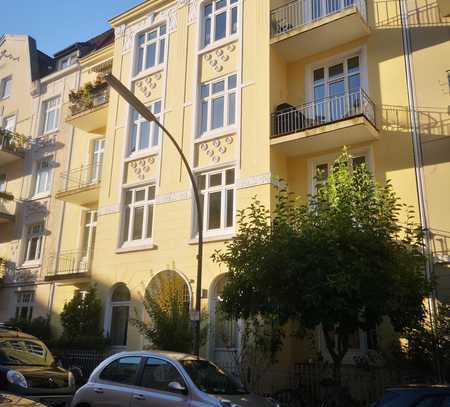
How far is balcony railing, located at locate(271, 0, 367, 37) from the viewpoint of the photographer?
1716cm

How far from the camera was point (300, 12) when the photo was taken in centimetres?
1800

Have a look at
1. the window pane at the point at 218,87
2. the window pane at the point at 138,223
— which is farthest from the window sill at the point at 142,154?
the window pane at the point at 218,87

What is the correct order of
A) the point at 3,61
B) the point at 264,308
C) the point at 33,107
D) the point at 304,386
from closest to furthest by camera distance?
the point at 264,308 → the point at 304,386 → the point at 33,107 → the point at 3,61

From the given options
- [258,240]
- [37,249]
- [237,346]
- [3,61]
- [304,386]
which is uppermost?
[3,61]

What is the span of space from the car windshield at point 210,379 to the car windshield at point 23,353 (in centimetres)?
487

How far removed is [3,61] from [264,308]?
27384 mm

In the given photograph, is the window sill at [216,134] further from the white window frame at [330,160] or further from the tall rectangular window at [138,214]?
the white window frame at [330,160]

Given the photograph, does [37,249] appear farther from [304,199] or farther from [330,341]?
[330,341]

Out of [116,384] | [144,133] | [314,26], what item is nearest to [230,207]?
[144,133]

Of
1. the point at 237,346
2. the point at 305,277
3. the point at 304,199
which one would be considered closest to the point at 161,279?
the point at 237,346

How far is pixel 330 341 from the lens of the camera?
36.8ft

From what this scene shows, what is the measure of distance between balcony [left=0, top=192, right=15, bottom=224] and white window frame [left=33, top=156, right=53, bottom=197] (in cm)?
155

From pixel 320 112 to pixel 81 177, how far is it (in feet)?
39.9

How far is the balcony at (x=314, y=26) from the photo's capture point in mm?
15891
